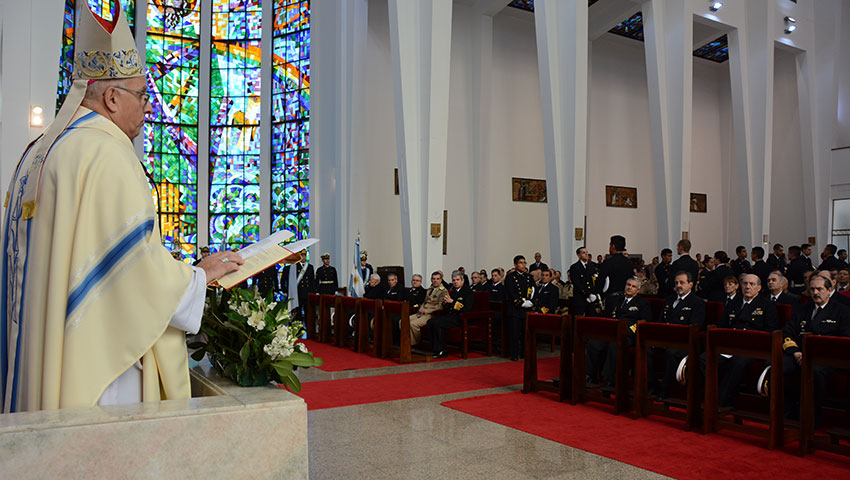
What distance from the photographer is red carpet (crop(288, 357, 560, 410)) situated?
22.4ft

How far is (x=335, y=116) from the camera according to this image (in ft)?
52.1

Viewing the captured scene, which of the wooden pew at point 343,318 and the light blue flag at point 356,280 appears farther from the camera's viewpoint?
the light blue flag at point 356,280

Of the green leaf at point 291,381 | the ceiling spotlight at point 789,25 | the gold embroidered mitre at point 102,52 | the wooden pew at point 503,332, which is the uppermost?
the ceiling spotlight at point 789,25

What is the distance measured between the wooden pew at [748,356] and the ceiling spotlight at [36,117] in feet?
29.9

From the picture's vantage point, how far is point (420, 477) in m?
4.25

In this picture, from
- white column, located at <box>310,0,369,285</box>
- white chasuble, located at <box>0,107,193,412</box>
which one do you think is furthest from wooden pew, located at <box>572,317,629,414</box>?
white column, located at <box>310,0,369,285</box>

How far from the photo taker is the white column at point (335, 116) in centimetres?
1515

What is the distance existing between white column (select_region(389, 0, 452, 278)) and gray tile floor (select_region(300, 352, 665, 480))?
5.61 meters

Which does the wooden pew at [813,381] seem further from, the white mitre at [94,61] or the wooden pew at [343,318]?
the wooden pew at [343,318]

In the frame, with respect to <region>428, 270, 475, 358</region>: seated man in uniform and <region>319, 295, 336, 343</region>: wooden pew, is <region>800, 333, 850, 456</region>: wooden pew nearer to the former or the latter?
<region>428, 270, 475, 358</region>: seated man in uniform

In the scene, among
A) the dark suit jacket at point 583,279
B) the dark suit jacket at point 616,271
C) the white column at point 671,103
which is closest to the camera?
the dark suit jacket at point 616,271

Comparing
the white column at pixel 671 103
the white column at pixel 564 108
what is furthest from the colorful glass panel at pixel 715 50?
the white column at pixel 564 108

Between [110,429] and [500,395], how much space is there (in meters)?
5.62

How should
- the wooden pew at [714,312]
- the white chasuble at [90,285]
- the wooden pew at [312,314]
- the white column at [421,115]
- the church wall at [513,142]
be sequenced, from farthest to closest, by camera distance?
the church wall at [513,142]
the wooden pew at [312,314]
the white column at [421,115]
the wooden pew at [714,312]
the white chasuble at [90,285]
